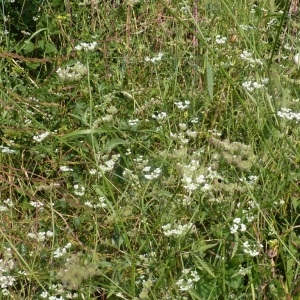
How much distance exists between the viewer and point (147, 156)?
243 centimetres

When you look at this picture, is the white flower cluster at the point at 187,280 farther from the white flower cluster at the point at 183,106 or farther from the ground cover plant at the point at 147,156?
the white flower cluster at the point at 183,106

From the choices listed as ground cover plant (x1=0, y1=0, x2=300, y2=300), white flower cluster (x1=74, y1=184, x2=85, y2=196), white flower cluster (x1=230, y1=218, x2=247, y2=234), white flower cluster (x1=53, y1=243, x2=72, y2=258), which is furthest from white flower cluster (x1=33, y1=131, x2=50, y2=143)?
white flower cluster (x1=230, y1=218, x2=247, y2=234)

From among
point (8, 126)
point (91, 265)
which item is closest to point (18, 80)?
point (8, 126)

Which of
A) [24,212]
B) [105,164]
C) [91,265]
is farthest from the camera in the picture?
[24,212]

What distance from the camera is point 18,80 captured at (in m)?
3.03

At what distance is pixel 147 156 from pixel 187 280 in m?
0.60

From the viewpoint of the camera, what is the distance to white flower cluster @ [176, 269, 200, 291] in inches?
74.4

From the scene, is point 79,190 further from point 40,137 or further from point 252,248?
point 252,248

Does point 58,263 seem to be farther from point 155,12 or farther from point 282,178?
point 155,12

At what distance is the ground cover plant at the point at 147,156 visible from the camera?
6.46 ft

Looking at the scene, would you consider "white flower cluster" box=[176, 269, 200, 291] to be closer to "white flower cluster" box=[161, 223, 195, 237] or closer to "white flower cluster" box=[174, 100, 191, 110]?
"white flower cluster" box=[161, 223, 195, 237]

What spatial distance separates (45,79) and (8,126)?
33 cm

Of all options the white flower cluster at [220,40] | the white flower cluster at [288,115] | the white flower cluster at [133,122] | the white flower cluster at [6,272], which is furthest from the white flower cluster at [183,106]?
the white flower cluster at [6,272]

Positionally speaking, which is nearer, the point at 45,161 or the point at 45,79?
the point at 45,161
